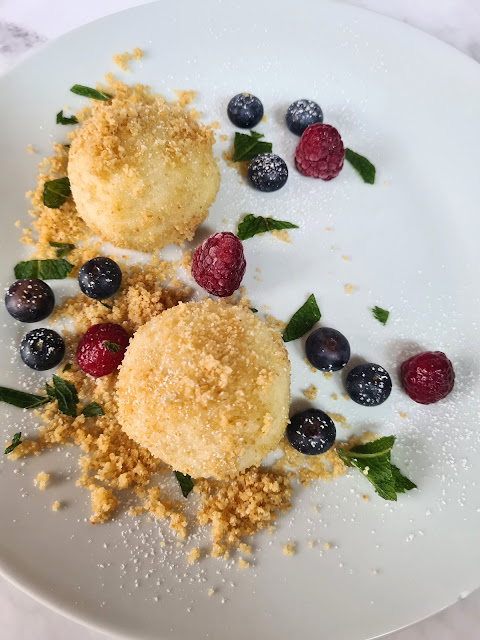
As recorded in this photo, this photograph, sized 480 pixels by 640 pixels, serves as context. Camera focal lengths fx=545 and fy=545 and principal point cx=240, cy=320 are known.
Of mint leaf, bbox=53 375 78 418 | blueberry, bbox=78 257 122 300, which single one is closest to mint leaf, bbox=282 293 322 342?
blueberry, bbox=78 257 122 300

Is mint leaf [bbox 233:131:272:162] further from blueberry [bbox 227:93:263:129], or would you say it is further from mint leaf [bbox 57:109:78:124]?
mint leaf [bbox 57:109:78:124]

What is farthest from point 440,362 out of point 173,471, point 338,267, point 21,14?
point 21,14

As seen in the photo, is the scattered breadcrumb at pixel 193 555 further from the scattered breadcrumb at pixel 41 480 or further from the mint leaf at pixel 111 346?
the mint leaf at pixel 111 346

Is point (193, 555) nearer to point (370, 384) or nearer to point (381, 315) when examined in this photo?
point (370, 384)

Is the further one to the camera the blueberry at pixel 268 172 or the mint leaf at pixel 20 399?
the blueberry at pixel 268 172

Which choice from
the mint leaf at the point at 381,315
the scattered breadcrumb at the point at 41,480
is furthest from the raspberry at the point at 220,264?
the scattered breadcrumb at the point at 41,480
